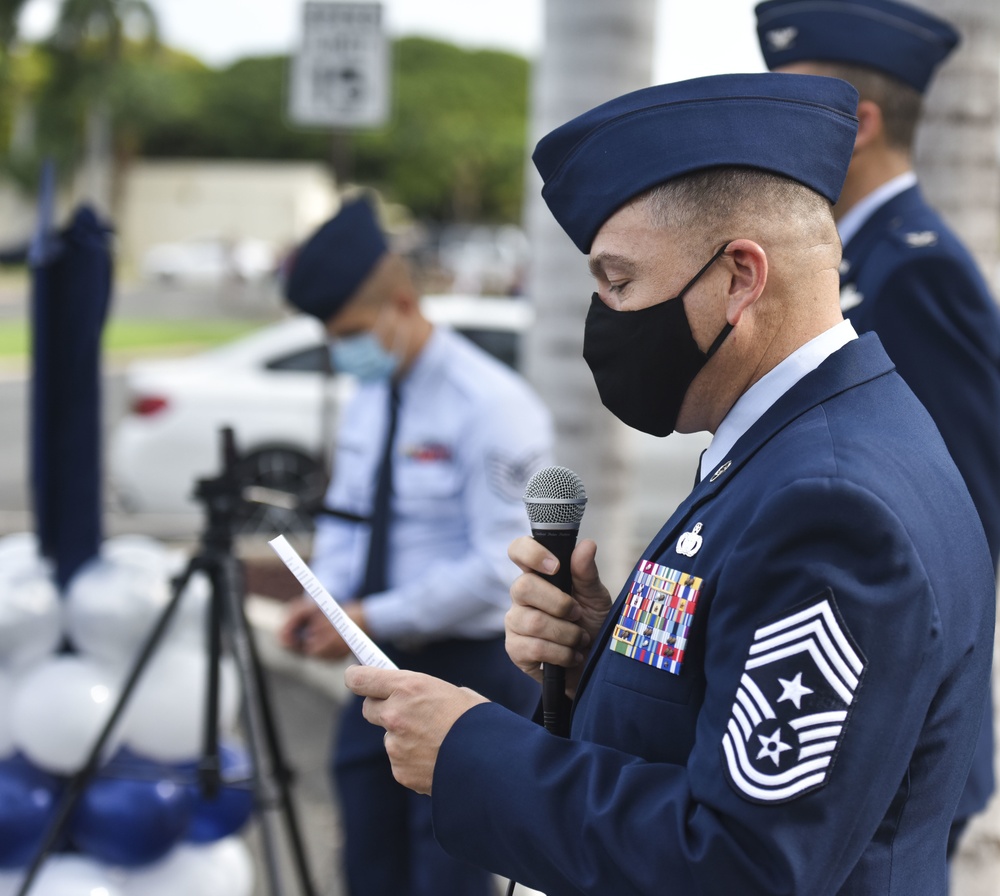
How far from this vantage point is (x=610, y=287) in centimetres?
156

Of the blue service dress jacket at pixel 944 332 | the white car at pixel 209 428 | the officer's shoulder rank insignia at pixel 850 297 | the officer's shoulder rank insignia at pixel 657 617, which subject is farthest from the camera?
the white car at pixel 209 428

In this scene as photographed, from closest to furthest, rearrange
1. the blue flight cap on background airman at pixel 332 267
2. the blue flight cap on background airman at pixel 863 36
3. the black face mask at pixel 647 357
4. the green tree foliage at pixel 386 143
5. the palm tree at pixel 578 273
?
the black face mask at pixel 647 357, the blue flight cap on background airman at pixel 863 36, the blue flight cap on background airman at pixel 332 267, the palm tree at pixel 578 273, the green tree foliage at pixel 386 143

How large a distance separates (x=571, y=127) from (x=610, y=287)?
0.21 metres

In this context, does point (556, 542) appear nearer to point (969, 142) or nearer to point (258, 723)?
point (258, 723)

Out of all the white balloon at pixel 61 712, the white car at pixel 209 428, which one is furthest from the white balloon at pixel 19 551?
the white car at pixel 209 428

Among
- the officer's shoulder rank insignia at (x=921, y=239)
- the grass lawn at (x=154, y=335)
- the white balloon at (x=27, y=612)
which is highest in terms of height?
the officer's shoulder rank insignia at (x=921, y=239)

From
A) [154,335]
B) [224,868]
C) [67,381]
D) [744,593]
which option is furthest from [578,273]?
[154,335]

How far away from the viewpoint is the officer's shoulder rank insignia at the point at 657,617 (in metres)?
1.41

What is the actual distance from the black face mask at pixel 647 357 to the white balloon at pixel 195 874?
2193 mm

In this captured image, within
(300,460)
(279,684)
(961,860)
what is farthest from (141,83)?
(961,860)

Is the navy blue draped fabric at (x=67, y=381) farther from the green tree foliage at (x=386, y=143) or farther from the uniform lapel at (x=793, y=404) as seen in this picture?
the green tree foliage at (x=386, y=143)

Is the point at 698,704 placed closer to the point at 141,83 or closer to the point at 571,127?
the point at 571,127

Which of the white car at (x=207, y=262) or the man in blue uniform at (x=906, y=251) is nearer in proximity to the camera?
the man in blue uniform at (x=906, y=251)

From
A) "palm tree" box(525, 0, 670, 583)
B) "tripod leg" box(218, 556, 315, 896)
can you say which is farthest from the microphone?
"palm tree" box(525, 0, 670, 583)
